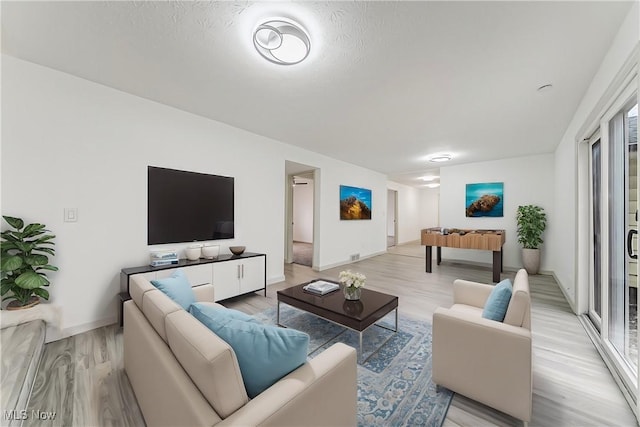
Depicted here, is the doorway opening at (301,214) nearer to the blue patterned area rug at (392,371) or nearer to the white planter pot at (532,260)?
the blue patterned area rug at (392,371)

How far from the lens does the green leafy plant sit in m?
4.99

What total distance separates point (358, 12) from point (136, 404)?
294cm

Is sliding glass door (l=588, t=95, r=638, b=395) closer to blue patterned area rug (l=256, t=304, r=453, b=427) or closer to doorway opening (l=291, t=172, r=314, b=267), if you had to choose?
blue patterned area rug (l=256, t=304, r=453, b=427)

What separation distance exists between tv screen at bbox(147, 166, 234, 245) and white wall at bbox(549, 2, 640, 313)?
4005 mm

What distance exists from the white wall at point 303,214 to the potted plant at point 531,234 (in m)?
6.61

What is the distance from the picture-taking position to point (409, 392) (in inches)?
67.4

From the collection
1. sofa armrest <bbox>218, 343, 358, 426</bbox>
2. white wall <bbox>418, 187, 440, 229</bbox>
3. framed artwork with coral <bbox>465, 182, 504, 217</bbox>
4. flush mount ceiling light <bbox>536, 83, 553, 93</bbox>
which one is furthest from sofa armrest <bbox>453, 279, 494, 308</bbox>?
white wall <bbox>418, 187, 440, 229</bbox>

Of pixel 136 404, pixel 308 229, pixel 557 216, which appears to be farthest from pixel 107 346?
pixel 308 229

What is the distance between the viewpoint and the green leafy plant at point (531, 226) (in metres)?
4.99

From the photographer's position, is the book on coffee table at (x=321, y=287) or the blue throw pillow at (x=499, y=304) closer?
the blue throw pillow at (x=499, y=304)

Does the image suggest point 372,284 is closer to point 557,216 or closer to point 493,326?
Result: point 493,326

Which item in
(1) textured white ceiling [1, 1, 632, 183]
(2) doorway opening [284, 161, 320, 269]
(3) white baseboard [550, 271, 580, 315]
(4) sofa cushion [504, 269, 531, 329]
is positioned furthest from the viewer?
(2) doorway opening [284, 161, 320, 269]

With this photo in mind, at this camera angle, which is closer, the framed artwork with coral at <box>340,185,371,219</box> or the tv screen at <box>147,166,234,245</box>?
the tv screen at <box>147,166,234,245</box>

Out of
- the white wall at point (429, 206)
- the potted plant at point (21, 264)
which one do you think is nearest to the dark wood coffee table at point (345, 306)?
the potted plant at point (21, 264)
